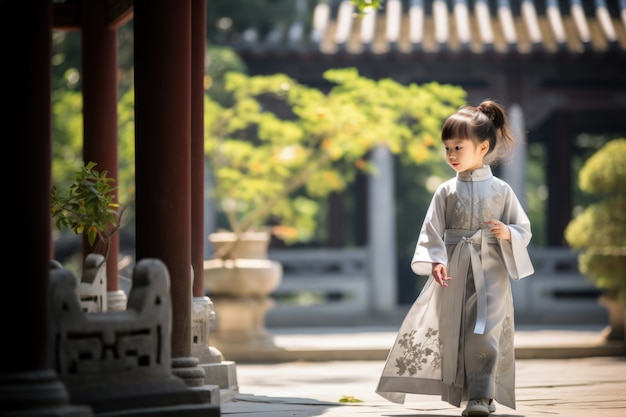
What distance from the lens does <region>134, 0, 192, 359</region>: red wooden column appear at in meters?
4.91

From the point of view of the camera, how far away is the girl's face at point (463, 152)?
5500mm

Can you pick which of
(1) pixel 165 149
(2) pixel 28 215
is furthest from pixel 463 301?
(2) pixel 28 215

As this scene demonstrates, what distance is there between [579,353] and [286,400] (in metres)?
4.78

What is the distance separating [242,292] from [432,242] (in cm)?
551

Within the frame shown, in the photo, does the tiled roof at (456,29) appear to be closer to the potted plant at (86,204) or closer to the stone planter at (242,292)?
the stone planter at (242,292)

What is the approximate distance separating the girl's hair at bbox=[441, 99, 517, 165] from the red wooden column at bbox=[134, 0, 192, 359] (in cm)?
128

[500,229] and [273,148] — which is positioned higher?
[273,148]

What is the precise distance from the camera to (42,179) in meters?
4.00

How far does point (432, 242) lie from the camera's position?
5.45 meters

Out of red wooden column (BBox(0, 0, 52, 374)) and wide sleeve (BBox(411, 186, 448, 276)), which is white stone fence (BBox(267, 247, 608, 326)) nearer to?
wide sleeve (BBox(411, 186, 448, 276))

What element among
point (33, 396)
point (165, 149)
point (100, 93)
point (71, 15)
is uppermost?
point (71, 15)

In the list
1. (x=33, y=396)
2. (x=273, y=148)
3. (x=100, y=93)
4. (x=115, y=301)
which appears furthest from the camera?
(x=273, y=148)

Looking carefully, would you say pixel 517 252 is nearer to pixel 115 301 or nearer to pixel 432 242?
pixel 432 242

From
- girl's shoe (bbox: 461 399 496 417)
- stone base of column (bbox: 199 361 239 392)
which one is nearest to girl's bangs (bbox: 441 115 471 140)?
girl's shoe (bbox: 461 399 496 417)
